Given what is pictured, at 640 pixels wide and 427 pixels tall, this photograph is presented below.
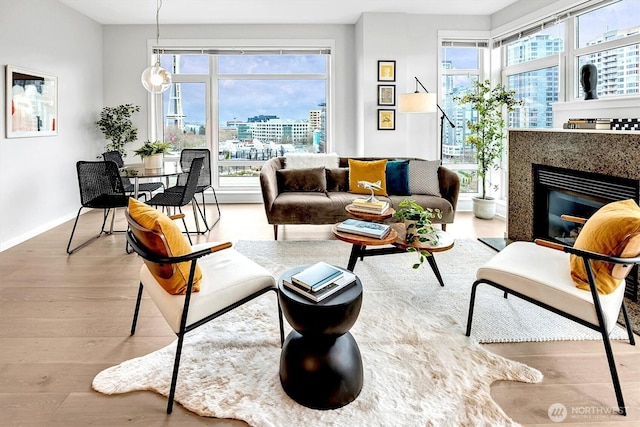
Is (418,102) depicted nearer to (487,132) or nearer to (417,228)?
(487,132)

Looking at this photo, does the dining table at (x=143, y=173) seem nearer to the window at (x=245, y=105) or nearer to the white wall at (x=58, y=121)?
the white wall at (x=58, y=121)

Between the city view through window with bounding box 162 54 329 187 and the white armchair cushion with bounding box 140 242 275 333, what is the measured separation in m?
4.70

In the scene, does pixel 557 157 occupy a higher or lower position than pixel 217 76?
lower

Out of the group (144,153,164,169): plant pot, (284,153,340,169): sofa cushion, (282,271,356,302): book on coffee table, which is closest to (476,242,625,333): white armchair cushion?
(282,271,356,302): book on coffee table

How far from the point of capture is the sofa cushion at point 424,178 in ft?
14.9

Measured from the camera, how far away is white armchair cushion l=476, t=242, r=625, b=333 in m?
1.84

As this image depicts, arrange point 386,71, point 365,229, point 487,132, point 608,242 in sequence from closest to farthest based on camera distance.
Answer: point 608,242, point 365,229, point 487,132, point 386,71

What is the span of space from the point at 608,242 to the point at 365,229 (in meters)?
1.47

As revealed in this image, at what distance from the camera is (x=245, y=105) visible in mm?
6719

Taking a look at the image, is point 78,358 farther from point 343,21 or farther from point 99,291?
point 343,21

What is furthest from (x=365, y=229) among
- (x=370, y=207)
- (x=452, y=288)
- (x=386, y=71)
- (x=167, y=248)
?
(x=386, y=71)

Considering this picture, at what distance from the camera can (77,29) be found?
18.4 feet
